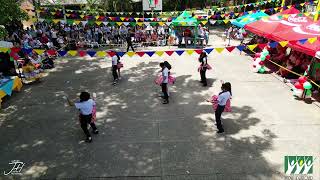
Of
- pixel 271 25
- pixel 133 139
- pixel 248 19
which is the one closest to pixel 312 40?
pixel 271 25

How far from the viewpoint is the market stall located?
19.8m

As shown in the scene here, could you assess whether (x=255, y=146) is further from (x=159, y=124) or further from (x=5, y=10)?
(x=5, y=10)

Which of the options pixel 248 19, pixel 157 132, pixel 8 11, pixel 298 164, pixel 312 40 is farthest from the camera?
pixel 248 19

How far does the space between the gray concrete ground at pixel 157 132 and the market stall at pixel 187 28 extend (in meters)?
7.56

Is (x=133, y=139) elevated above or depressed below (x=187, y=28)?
below

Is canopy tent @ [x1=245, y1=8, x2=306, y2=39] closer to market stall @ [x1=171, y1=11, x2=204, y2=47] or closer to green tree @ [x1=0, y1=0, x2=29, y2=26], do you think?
market stall @ [x1=171, y1=11, x2=204, y2=47]

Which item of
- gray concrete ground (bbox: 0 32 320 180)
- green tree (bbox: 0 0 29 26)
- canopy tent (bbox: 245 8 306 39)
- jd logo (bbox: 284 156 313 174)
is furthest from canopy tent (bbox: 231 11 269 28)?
green tree (bbox: 0 0 29 26)

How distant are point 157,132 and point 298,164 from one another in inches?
148

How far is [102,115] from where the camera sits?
32.0ft

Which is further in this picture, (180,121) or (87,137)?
(180,121)

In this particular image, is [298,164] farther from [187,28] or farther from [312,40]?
[187,28]

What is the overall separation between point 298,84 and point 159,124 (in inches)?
218

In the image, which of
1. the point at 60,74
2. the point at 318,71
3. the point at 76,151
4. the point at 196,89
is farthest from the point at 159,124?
the point at 60,74

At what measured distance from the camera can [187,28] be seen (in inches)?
803
